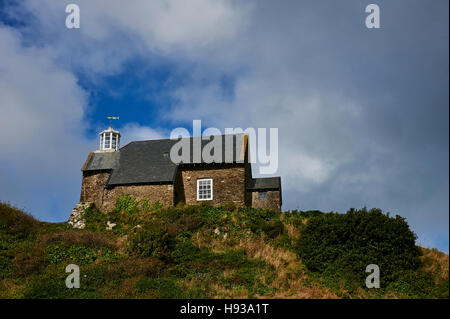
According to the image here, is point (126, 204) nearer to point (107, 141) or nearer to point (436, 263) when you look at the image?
point (107, 141)

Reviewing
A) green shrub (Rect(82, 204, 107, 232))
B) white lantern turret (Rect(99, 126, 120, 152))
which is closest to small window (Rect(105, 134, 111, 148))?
white lantern turret (Rect(99, 126, 120, 152))

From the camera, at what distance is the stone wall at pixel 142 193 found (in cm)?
3016

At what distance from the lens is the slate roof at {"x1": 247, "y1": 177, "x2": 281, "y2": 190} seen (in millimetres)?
35531

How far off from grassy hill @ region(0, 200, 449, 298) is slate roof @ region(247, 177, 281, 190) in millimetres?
10049

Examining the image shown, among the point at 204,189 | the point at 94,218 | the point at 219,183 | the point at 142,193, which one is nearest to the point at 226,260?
the point at 219,183

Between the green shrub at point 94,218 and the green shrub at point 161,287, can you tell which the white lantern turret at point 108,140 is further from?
the green shrub at point 161,287

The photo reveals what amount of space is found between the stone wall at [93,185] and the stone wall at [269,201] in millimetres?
13091

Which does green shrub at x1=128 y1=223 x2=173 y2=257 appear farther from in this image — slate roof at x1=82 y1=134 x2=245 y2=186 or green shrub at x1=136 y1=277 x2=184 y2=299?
slate roof at x1=82 y1=134 x2=245 y2=186

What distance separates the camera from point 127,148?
117 ft

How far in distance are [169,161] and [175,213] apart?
6590 millimetres

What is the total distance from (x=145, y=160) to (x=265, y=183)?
1118 cm

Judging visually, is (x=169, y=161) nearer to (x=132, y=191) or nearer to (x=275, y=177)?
(x=132, y=191)

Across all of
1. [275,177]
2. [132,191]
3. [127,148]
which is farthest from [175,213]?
[275,177]
